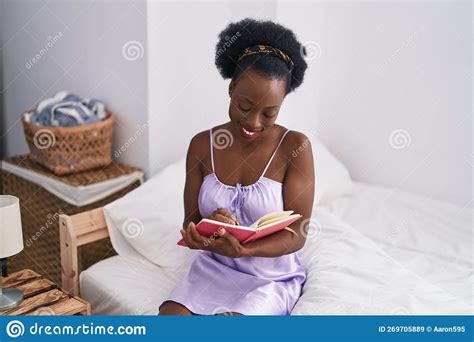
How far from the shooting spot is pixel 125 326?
0.85 m

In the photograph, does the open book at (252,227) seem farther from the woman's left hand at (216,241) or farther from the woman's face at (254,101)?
the woman's face at (254,101)

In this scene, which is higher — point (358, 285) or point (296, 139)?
point (296, 139)

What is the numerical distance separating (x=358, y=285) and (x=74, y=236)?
0.66 metres

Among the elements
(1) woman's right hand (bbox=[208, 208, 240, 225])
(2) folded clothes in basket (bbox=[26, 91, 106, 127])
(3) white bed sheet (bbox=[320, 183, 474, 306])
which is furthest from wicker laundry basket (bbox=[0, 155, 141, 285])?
(3) white bed sheet (bbox=[320, 183, 474, 306])

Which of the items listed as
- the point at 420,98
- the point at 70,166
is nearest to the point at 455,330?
the point at 420,98

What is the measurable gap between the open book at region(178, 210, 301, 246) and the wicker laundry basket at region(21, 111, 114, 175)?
0.66m

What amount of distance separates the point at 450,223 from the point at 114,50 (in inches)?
44.4

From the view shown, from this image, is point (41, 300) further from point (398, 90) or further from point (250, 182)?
point (398, 90)

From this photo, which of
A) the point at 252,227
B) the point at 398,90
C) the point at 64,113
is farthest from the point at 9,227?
the point at 398,90

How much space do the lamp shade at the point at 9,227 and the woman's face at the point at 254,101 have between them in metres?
0.46

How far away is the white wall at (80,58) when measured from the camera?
1335 millimetres

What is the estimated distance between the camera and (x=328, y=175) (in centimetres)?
172

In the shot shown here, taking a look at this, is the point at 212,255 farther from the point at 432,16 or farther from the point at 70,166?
the point at 432,16

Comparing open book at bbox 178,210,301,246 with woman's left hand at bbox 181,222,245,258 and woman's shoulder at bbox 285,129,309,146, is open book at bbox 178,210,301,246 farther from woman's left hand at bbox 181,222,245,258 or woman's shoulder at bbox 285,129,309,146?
woman's shoulder at bbox 285,129,309,146
